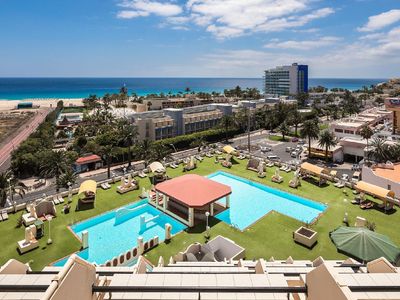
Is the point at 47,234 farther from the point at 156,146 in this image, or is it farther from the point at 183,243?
the point at 156,146

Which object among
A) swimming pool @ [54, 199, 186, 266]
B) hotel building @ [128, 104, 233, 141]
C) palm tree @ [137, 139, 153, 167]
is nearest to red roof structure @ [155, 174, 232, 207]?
swimming pool @ [54, 199, 186, 266]

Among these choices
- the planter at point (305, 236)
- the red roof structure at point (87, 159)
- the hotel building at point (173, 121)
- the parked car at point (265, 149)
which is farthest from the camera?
the hotel building at point (173, 121)

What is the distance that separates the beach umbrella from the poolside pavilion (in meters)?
15.2

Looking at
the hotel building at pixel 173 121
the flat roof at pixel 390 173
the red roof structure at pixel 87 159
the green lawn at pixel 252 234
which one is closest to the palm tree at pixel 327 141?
the flat roof at pixel 390 173

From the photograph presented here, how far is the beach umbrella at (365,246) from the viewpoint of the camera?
2111 centimetres

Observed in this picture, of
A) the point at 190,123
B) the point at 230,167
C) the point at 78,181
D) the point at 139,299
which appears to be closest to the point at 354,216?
the point at 230,167

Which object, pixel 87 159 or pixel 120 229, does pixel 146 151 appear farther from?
pixel 120 229

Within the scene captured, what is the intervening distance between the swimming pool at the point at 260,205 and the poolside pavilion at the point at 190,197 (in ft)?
7.45

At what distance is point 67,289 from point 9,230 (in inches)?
1255

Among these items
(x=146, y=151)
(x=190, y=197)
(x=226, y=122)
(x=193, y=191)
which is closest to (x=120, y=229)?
(x=190, y=197)

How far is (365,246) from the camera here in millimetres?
21812

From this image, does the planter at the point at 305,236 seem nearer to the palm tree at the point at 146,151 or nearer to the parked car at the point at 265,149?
the palm tree at the point at 146,151

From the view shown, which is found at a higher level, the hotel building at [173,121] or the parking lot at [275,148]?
the hotel building at [173,121]

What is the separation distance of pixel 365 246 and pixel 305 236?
7059 mm
